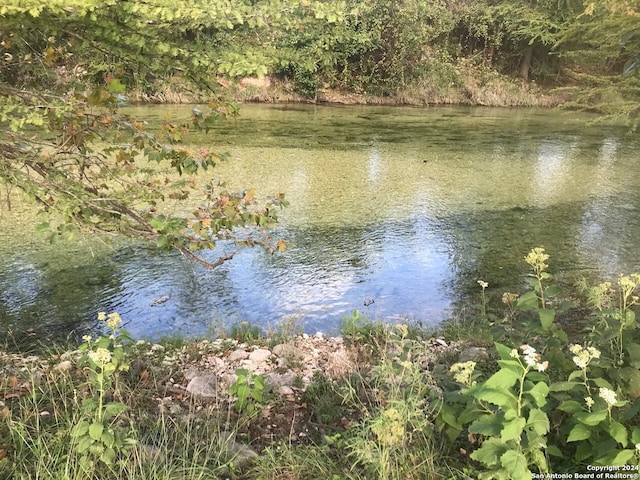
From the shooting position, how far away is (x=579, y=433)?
1539 millimetres

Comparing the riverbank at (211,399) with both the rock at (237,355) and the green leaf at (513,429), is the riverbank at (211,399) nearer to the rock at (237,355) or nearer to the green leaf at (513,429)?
the rock at (237,355)

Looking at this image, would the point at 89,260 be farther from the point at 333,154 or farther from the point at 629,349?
the point at 333,154

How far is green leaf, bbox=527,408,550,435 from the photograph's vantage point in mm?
1439

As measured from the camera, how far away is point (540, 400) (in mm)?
1471

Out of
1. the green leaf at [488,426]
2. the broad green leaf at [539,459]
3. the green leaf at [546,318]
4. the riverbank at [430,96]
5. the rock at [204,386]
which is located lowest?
the rock at [204,386]

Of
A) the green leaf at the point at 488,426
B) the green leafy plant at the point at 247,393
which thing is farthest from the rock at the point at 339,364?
the green leaf at the point at 488,426

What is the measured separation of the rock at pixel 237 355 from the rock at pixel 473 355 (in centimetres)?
128

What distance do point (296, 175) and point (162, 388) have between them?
5674 millimetres

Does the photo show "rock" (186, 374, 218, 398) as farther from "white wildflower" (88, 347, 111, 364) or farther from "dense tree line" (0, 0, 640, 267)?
"white wildflower" (88, 347, 111, 364)

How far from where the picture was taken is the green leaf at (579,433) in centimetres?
152

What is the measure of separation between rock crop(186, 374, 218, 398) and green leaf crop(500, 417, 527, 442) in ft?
4.87

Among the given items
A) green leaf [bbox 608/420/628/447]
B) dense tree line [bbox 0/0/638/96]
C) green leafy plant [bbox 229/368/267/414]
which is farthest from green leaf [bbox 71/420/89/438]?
green leaf [bbox 608/420/628/447]

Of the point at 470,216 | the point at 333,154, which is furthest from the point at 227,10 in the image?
the point at 333,154

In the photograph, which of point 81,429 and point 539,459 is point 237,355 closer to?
point 81,429
